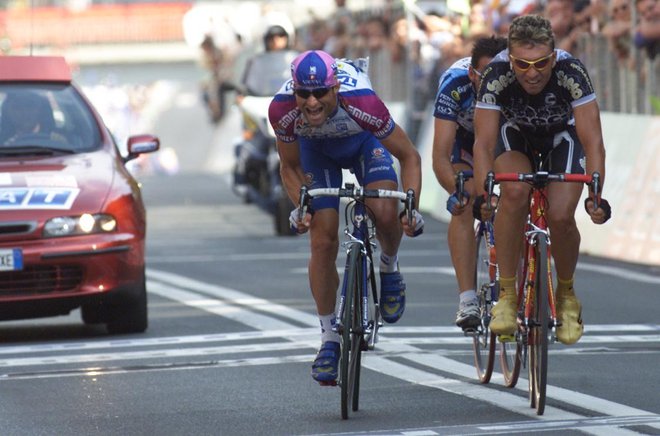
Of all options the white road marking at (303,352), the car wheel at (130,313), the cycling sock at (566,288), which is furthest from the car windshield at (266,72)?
the cycling sock at (566,288)

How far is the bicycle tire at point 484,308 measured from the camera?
10492 mm

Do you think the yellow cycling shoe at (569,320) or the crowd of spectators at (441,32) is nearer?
the yellow cycling shoe at (569,320)

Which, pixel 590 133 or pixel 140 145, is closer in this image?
pixel 590 133

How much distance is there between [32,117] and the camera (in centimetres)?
1424

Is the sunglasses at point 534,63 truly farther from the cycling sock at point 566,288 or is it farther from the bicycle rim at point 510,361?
the bicycle rim at point 510,361

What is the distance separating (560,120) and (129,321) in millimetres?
4658

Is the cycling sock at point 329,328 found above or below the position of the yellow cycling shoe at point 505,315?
below

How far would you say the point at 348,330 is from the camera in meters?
9.38

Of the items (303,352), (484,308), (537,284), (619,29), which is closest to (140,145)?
(303,352)

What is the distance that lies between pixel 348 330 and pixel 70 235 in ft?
13.4

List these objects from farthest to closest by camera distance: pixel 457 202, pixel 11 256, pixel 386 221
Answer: pixel 11 256
pixel 386 221
pixel 457 202

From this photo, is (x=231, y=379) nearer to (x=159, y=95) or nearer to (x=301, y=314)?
(x=301, y=314)

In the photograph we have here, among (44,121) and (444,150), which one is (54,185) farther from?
(444,150)

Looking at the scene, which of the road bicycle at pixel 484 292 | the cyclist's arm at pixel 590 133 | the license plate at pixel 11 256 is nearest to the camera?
the cyclist's arm at pixel 590 133
